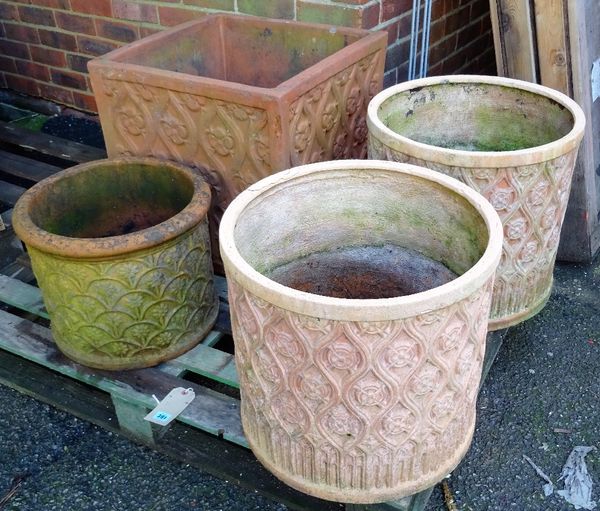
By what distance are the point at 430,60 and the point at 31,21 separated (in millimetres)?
1895

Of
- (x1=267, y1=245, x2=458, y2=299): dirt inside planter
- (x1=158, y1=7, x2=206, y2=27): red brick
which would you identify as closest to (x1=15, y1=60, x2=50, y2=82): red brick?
(x1=158, y1=7, x2=206, y2=27): red brick

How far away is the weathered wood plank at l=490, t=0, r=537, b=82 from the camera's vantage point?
82.3 inches

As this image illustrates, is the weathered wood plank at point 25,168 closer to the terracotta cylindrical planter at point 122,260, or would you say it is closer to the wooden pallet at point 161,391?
the wooden pallet at point 161,391

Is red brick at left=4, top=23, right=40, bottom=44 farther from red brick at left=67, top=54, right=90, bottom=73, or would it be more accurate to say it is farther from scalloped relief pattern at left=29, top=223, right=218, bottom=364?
scalloped relief pattern at left=29, top=223, right=218, bottom=364

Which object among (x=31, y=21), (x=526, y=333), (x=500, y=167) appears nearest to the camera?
(x=500, y=167)

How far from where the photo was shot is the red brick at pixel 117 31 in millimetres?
2713

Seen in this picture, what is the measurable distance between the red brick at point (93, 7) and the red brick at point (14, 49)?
0.50m

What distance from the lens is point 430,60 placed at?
8.32 feet

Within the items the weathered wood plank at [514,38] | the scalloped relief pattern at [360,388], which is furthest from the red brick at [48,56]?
the scalloped relief pattern at [360,388]

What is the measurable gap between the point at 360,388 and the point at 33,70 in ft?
9.34

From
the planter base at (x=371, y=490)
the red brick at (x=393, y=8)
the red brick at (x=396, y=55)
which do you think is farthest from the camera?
the red brick at (x=396, y=55)

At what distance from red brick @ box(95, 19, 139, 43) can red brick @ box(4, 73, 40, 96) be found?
2.17ft

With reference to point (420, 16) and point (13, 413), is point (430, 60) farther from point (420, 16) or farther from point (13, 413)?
point (13, 413)

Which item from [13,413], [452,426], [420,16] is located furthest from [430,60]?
[13,413]
